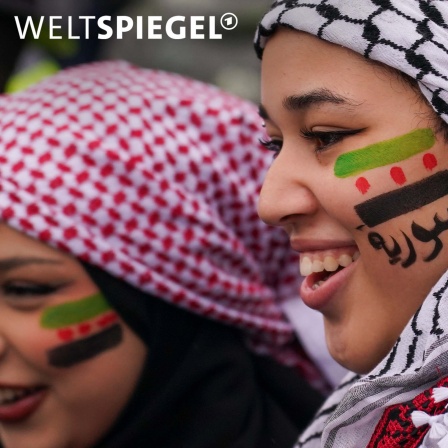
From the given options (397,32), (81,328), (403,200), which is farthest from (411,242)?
(81,328)

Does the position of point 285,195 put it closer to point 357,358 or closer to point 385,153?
point 385,153

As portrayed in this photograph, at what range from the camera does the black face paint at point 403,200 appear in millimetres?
1558

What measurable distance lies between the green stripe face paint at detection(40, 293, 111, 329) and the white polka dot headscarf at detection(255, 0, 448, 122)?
3.78 ft

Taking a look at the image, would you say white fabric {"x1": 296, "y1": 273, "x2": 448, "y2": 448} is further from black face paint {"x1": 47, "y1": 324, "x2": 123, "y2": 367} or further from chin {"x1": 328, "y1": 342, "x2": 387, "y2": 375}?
black face paint {"x1": 47, "y1": 324, "x2": 123, "y2": 367}

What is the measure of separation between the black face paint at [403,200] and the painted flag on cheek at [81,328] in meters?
1.12

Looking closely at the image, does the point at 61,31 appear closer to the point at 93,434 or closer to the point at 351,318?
the point at 93,434

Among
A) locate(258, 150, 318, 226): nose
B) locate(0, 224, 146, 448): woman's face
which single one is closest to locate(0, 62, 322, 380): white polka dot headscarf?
locate(0, 224, 146, 448): woman's face

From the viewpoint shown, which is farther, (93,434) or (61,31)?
(61,31)

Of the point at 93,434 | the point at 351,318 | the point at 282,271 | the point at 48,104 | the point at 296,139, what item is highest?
the point at 296,139

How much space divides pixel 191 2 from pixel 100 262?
4.55 m

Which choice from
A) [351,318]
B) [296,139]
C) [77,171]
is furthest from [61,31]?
[351,318]

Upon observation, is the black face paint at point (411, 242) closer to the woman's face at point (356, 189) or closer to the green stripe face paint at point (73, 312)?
the woman's face at point (356, 189)

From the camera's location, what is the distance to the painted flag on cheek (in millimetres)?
2434

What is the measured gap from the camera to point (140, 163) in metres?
2.45
